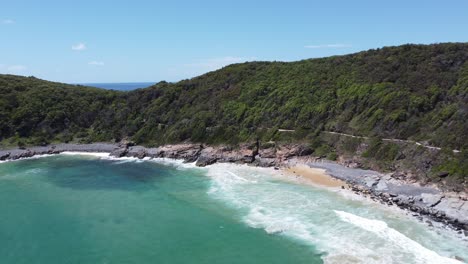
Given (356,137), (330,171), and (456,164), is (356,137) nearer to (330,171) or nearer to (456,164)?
(330,171)

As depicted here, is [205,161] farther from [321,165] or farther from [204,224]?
[204,224]

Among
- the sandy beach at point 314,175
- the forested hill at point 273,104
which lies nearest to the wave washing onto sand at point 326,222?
the sandy beach at point 314,175

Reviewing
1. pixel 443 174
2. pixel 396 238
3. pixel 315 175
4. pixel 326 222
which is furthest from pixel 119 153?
pixel 443 174

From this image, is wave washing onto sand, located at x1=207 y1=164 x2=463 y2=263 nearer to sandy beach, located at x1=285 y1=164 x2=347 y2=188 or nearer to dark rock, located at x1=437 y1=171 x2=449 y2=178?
sandy beach, located at x1=285 y1=164 x2=347 y2=188

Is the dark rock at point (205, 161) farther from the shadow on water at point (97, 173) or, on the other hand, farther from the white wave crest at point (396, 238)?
the white wave crest at point (396, 238)

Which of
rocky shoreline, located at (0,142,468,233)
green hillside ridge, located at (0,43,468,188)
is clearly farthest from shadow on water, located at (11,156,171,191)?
green hillside ridge, located at (0,43,468,188)

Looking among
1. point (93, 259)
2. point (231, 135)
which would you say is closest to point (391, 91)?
point (231, 135)

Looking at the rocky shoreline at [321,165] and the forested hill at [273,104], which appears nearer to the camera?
the rocky shoreline at [321,165]
